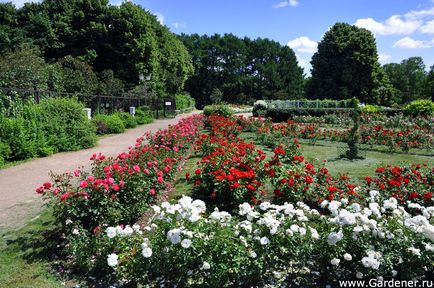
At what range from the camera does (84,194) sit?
4.22m

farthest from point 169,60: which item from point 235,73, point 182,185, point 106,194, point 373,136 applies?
point 106,194

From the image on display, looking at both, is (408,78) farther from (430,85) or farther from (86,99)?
(86,99)

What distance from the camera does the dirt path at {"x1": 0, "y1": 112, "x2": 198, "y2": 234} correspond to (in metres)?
5.60

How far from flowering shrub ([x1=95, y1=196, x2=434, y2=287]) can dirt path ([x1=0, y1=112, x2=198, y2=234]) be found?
8.77ft

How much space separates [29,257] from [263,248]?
276 centimetres

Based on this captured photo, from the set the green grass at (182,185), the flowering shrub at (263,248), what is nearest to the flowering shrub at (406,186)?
the flowering shrub at (263,248)

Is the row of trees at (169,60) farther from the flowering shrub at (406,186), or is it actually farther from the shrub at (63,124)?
the flowering shrub at (406,186)

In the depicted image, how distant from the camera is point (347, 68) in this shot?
161ft

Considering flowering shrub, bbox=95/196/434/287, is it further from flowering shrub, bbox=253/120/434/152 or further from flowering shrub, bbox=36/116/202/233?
flowering shrub, bbox=253/120/434/152

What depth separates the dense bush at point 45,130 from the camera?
408 inches

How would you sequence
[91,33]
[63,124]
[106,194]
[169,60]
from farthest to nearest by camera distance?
[169,60] → [91,33] → [63,124] → [106,194]

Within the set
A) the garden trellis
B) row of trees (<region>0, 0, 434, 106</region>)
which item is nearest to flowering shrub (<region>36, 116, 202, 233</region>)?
the garden trellis

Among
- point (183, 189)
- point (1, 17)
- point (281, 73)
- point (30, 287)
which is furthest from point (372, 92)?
point (30, 287)

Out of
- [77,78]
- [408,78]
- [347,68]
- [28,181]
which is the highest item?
[347,68]
